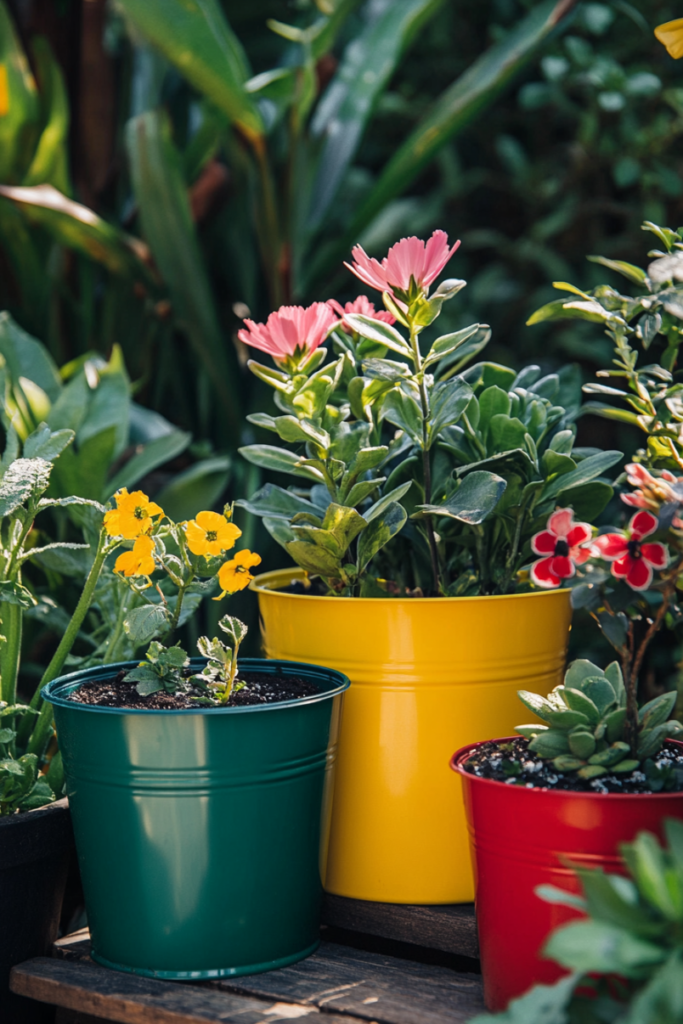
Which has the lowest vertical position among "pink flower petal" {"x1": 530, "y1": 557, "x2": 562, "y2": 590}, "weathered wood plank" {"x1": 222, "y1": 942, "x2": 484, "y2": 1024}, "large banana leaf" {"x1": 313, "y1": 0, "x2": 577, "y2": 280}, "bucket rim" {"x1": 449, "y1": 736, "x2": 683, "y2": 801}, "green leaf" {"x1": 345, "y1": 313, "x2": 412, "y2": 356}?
"weathered wood plank" {"x1": 222, "y1": 942, "x2": 484, "y2": 1024}

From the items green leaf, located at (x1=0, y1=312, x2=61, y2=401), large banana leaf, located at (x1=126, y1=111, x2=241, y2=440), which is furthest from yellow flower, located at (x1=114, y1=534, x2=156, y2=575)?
large banana leaf, located at (x1=126, y1=111, x2=241, y2=440)

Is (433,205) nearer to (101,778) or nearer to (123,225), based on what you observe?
(123,225)

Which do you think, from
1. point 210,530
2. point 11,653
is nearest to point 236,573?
point 210,530

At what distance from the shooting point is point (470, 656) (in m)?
0.84

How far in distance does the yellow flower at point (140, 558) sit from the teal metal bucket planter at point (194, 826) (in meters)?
0.11

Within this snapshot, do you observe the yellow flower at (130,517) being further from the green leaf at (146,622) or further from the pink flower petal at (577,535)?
the pink flower petal at (577,535)

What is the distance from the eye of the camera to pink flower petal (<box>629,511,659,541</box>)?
659 mm

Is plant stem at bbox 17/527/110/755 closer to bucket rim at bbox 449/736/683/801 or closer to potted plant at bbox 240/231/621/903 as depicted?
potted plant at bbox 240/231/621/903

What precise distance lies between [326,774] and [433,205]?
162 centimetres

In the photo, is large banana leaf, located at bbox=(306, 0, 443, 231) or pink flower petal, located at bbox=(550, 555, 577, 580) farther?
large banana leaf, located at bbox=(306, 0, 443, 231)

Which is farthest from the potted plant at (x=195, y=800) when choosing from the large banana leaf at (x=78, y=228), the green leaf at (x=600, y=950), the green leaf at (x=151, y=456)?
the large banana leaf at (x=78, y=228)

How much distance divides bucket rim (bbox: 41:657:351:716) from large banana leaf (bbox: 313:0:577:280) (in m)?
1.11

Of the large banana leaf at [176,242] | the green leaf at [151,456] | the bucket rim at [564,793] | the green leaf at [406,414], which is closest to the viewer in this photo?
the bucket rim at [564,793]

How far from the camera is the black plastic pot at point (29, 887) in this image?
0.82 m
